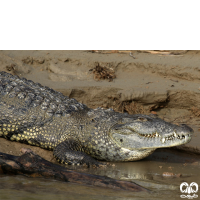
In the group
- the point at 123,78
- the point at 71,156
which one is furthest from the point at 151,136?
the point at 123,78

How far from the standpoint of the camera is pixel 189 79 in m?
8.54

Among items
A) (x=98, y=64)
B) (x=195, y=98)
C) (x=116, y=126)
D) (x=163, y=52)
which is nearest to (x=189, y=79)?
(x=195, y=98)

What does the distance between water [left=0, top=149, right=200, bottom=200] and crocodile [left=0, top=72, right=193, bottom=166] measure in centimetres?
32

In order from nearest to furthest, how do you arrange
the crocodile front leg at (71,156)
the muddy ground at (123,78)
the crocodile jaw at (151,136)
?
the crocodile jaw at (151,136)
the crocodile front leg at (71,156)
the muddy ground at (123,78)

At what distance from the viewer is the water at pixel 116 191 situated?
3.58 m

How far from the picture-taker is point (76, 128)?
17.8 ft

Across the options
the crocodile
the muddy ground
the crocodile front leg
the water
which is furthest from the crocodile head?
the muddy ground

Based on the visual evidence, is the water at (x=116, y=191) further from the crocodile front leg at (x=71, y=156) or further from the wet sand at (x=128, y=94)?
the crocodile front leg at (x=71, y=156)

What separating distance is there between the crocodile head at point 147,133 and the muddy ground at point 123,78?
0.92 m

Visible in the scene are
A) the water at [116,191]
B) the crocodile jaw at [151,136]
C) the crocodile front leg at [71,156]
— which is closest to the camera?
the water at [116,191]

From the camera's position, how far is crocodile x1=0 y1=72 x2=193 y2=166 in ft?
16.2

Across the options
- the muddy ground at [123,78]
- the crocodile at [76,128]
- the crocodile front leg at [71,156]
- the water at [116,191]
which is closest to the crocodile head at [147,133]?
the crocodile at [76,128]

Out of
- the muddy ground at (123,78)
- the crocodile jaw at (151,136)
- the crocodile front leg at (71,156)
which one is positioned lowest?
the crocodile front leg at (71,156)

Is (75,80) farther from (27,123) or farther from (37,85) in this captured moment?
(27,123)
